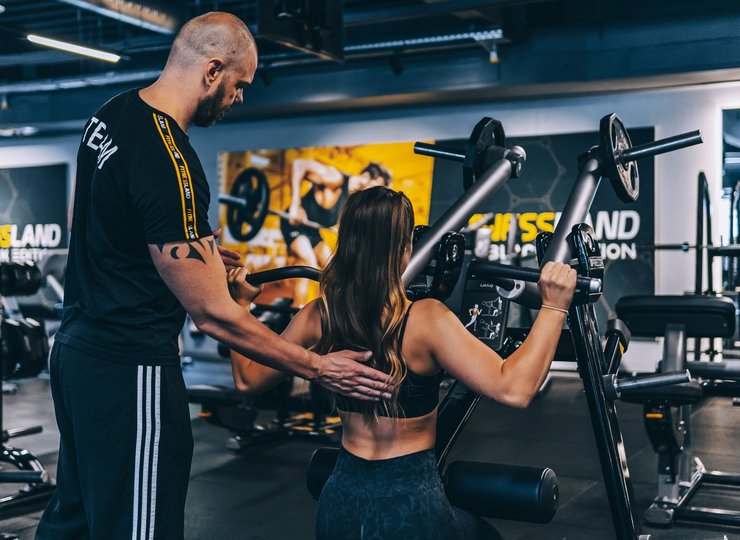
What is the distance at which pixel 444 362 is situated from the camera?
5.40 ft

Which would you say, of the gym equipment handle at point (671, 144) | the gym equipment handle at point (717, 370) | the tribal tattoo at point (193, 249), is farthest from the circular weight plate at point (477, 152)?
the gym equipment handle at point (717, 370)

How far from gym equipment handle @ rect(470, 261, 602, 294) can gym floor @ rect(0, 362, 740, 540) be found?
2054 millimetres

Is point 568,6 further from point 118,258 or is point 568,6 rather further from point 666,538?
point 118,258

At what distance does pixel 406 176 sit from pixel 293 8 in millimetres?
3509

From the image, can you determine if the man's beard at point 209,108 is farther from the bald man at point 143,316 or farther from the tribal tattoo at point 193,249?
the tribal tattoo at point 193,249

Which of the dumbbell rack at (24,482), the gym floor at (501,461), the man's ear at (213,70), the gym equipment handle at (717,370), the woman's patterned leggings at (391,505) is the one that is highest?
the man's ear at (213,70)

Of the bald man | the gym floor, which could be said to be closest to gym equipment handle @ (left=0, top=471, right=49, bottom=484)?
the gym floor

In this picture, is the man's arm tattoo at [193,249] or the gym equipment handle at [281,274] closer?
the man's arm tattoo at [193,249]

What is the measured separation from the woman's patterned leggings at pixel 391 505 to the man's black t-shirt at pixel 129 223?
1.49 ft

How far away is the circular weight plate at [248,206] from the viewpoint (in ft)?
30.3

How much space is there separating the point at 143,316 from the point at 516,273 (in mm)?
754

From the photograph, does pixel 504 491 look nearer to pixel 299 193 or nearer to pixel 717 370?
pixel 717 370

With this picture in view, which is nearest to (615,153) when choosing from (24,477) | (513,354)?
(513,354)

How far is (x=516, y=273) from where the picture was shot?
1.65m
